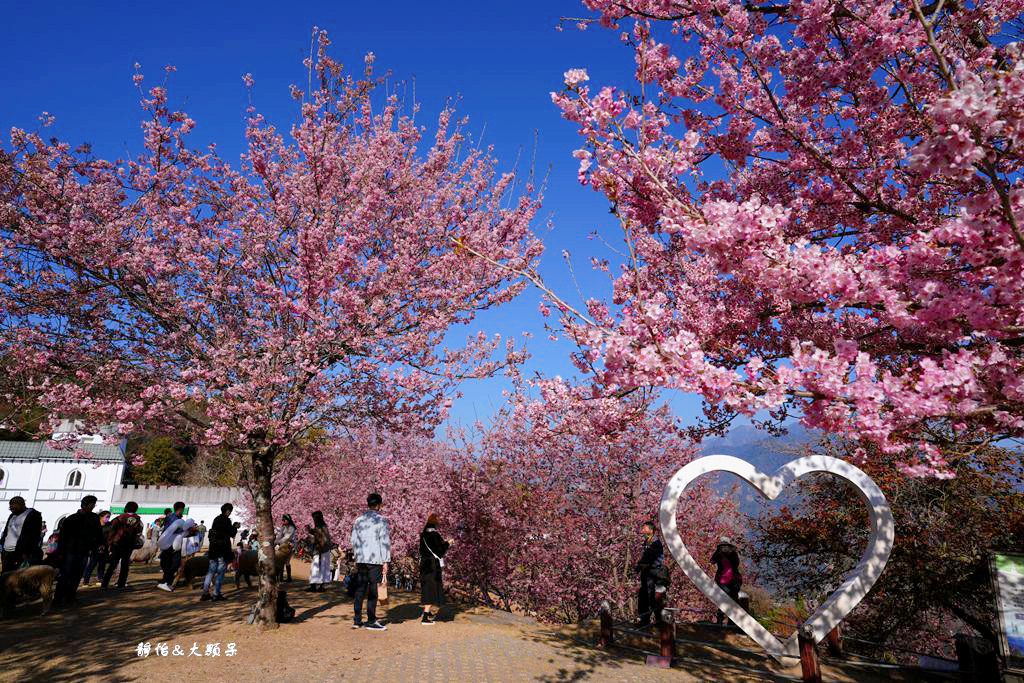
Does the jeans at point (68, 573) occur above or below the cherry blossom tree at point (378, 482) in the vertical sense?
below

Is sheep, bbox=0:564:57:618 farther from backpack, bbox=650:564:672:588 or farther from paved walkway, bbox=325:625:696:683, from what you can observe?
backpack, bbox=650:564:672:588

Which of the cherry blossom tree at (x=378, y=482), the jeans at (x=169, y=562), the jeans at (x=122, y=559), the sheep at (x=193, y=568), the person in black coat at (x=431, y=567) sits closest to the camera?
the person in black coat at (x=431, y=567)

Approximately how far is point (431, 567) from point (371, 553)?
1264mm

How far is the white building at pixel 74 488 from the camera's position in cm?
3222

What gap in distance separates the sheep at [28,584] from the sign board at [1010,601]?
12852mm

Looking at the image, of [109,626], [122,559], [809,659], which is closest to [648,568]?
[809,659]

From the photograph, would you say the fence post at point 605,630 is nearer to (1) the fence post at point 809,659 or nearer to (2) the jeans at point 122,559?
(1) the fence post at point 809,659

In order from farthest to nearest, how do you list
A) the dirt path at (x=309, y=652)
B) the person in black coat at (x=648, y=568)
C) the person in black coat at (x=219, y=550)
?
the person in black coat at (x=219, y=550), the person in black coat at (x=648, y=568), the dirt path at (x=309, y=652)

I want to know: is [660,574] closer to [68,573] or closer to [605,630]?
[605,630]

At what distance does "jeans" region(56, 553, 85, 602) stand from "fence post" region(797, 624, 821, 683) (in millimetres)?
10887

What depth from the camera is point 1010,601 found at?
5.95 metres

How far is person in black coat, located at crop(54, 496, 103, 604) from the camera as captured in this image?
29.2 feet

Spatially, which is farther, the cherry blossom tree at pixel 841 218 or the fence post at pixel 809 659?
the fence post at pixel 809 659

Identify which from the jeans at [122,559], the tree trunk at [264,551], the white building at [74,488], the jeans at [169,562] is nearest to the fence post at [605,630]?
the tree trunk at [264,551]
